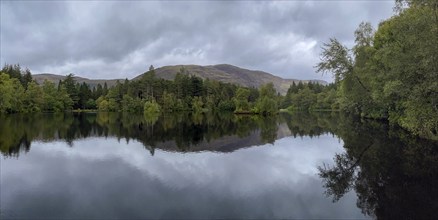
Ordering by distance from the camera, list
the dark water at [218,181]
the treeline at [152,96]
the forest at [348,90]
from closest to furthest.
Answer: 1. the dark water at [218,181]
2. the forest at [348,90]
3. the treeline at [152,96]

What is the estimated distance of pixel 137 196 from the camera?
50.5ft

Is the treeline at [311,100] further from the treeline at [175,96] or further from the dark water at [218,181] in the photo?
the dark water at [218,181]

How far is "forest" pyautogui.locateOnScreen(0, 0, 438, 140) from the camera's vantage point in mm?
26594

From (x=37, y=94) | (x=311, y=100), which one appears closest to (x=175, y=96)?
(x=37, y=94)

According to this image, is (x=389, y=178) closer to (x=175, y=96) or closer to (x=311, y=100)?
(x=175, y=96)

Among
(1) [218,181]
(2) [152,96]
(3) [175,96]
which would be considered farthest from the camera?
(3) [175,96]

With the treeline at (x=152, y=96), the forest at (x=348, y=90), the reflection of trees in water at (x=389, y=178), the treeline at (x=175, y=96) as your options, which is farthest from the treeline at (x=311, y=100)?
the reflection of trees in water at (x=389, y=178)

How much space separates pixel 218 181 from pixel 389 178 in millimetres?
8908

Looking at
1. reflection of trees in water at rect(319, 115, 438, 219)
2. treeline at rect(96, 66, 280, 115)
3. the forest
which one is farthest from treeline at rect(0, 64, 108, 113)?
reflection of trees in water at rect(319, 115, 438, 219)

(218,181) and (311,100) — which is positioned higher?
(311,100)

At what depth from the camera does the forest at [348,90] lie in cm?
2659

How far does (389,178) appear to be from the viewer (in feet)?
59.0

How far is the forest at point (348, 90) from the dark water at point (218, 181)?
222 inches

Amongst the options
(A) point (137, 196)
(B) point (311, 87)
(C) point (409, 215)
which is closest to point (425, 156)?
(C) point (409, 215)
